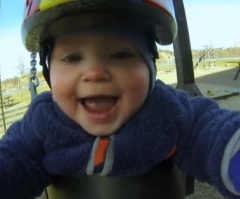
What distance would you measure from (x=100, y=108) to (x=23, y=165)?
22 centimetres

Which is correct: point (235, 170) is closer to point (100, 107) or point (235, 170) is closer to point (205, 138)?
point (205, 138)

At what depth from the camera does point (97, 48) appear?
0.65 metres

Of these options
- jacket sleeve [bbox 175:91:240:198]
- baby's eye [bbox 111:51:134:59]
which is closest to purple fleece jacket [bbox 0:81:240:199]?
jacket sleeve [bbox 175:91:240:198]

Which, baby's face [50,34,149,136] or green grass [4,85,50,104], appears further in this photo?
green grass [4,85,50,104]

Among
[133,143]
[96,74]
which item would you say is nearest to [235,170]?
[133,143]

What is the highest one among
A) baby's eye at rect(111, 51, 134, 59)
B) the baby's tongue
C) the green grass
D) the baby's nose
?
baby's eye at rect(111, 51, 134, 59)

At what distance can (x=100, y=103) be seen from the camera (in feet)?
2.19

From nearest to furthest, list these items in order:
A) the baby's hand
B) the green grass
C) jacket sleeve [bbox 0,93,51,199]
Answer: the baby's hand
jacket sleeve [bbox 0,93,51,199]
the green grass

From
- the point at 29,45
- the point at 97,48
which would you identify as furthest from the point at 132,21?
the point at 29,45

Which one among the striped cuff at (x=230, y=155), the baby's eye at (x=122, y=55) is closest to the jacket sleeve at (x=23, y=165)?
the baby's eye at (x=122, y=55)

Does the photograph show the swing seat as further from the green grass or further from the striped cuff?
the green grass

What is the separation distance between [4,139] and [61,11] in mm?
337

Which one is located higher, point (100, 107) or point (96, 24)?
point (96, 24)

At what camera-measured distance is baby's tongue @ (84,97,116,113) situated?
665 mm
